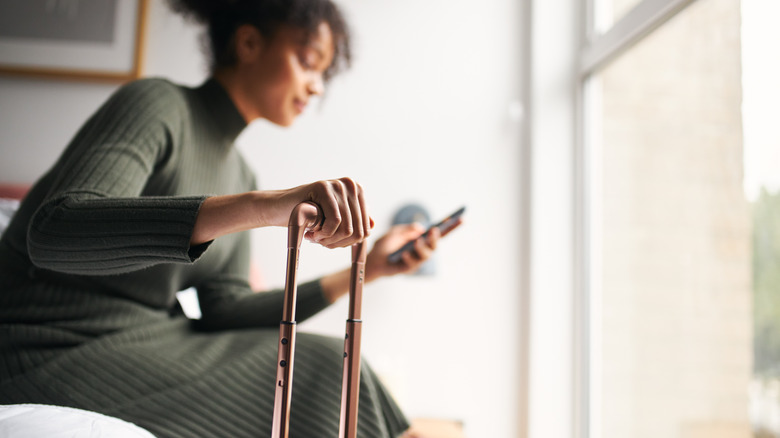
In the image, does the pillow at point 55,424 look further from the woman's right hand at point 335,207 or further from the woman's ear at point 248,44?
the woman's ear at point 248,44

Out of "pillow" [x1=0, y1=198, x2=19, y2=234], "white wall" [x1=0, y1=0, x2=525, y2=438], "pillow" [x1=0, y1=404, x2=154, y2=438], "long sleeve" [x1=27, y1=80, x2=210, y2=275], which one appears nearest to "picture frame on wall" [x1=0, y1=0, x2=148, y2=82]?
"white wall" [x1=0, y1=0, x2=525, y2=438]

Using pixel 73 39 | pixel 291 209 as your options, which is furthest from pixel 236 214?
pixel 73 39

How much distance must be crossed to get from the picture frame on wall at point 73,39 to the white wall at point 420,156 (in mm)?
44

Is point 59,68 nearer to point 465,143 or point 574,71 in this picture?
point 465,143

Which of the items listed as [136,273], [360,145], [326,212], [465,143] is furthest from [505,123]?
[326,212]

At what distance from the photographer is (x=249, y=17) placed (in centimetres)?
118

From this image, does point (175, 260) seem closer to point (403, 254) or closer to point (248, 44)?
point (403, 254)

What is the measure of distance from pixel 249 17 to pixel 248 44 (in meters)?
0.06

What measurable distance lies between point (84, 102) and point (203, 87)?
A: 2.85 ft

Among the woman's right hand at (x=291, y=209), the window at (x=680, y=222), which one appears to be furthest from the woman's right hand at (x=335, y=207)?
the window at (x=680, y=222)

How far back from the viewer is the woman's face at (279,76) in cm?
115

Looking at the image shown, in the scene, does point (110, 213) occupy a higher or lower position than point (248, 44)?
lower

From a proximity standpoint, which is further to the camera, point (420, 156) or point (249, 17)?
point (420, 156)

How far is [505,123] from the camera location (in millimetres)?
1810
